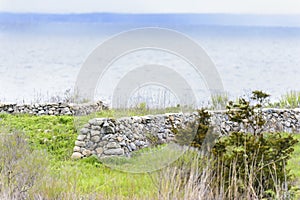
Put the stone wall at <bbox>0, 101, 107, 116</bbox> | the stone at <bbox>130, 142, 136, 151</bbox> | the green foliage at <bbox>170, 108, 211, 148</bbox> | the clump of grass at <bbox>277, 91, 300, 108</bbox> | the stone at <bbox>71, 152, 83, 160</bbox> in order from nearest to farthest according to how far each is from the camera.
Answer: the green foliage at <bbox>170, 108, 211, 148</bbox>, the stone at <bbox>71, 152, 83, 160</bbox>, the stone at <bbox>130, 142, 136, 151</bbox>, the stone wall at <bbox>0, 101, 107, 116</bbox>, the clump of grass at <bbox>277, 91, 300, 108</bbox>

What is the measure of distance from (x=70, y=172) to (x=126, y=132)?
2083mm

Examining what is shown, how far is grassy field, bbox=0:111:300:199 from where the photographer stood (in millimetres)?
4570

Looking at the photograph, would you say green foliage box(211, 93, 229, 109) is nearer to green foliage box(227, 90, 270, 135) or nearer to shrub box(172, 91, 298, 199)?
green foliage box(227, 90, 270, 135)

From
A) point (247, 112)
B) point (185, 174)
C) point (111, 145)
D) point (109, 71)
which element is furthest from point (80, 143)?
point (109, 71)

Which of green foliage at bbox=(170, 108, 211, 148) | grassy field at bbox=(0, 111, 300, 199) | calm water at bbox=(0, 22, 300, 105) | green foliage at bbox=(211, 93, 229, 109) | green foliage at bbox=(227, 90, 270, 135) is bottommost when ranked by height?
grassy field at bbox=(0, 111, 300, 199)

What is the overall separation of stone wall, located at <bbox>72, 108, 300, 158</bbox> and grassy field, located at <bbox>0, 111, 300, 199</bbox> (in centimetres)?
29

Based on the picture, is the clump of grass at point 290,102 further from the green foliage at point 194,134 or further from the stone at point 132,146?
the green foliage at point 194,134

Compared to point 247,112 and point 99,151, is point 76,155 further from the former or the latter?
point 247,112

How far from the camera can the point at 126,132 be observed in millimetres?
8102

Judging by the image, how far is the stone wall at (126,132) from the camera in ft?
25.1

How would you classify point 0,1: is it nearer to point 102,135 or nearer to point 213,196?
point 102,135

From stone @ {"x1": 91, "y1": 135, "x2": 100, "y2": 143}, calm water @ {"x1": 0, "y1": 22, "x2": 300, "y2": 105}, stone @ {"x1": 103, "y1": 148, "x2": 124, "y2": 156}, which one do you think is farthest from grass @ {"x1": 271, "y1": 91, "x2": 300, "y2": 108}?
stone @ {"x1": 91, "y1": 135, "x2": 100, "y2": 143}

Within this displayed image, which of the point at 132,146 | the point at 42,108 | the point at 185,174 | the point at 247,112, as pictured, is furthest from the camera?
the point at 42,108

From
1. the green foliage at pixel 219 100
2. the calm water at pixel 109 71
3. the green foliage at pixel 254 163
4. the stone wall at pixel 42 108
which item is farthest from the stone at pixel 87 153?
the green foliage at pixel 219 100
